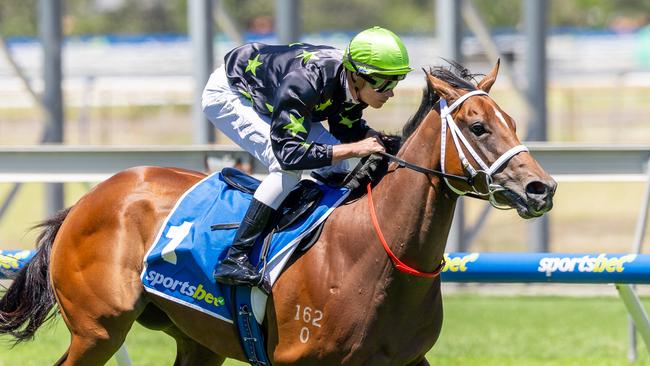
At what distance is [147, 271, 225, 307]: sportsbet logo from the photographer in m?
4.91

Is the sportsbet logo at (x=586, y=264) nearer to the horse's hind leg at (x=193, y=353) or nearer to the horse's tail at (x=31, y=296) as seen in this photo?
the horse's hind leg at (x=193, y=353)

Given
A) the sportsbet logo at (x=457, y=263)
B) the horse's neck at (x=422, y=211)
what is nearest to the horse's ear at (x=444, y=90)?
the horse's neck at (x=422, y=211)

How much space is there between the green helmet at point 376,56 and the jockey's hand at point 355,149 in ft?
0.95

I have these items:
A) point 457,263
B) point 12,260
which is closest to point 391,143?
point 457,263

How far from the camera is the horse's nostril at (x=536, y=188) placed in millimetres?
4148

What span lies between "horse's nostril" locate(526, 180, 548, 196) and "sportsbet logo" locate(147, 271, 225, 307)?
149 cm

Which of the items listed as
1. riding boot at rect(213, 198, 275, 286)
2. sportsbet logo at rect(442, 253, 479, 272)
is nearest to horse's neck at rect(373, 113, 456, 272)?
riding boot at rect(213, 198, 275, 286)

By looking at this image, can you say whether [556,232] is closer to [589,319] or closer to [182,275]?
[589,319]

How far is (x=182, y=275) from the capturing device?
16.4ft

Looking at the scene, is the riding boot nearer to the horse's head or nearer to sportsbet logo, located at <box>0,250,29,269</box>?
the horse's head

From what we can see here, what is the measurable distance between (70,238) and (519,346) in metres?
3.49

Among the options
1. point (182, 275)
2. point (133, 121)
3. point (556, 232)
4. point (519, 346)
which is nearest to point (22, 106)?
point (133, 121)

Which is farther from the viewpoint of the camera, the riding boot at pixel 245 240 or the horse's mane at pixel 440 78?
the riding boot at pixel 245 240

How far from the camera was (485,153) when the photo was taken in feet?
14.2
